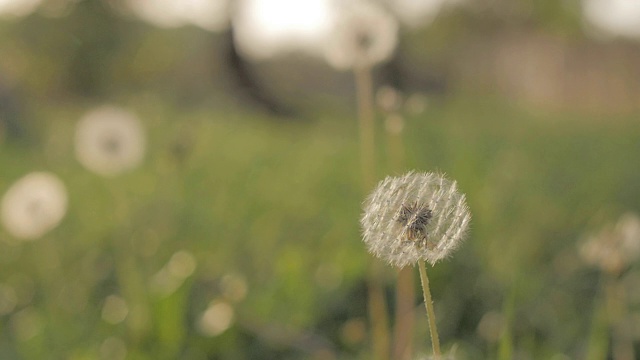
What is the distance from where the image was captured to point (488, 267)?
256 centimetres

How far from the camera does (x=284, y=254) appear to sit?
101 inches

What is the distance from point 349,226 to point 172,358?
1692 millimetres

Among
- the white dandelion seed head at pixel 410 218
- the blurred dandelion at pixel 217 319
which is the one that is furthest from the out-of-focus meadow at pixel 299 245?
the white dandelion seed head at pixel 410 218

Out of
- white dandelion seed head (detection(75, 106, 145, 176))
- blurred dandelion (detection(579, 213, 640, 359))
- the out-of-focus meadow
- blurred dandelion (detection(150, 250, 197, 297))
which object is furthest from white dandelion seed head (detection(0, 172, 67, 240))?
blurred dandelion (detection(579, 213, 640, 359))

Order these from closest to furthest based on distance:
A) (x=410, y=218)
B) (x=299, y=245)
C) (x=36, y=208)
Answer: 1. (x=410, y=218)
2. (x=36, y=208)
3. (x=299, y=245)

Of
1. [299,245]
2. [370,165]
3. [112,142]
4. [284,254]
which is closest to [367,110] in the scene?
[370,165]

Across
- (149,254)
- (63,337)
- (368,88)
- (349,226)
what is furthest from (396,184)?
(349,226)

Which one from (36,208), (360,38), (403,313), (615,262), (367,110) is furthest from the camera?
(36,208)

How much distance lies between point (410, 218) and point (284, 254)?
1.76 metres

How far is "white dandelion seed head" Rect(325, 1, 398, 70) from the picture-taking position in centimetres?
203

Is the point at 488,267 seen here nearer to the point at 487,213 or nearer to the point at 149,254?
the point at 487,213

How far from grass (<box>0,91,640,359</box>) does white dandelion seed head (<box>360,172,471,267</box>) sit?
5.1 inches

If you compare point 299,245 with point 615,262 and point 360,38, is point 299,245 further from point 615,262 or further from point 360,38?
point 615,262

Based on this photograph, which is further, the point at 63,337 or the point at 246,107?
the point at 246,107
